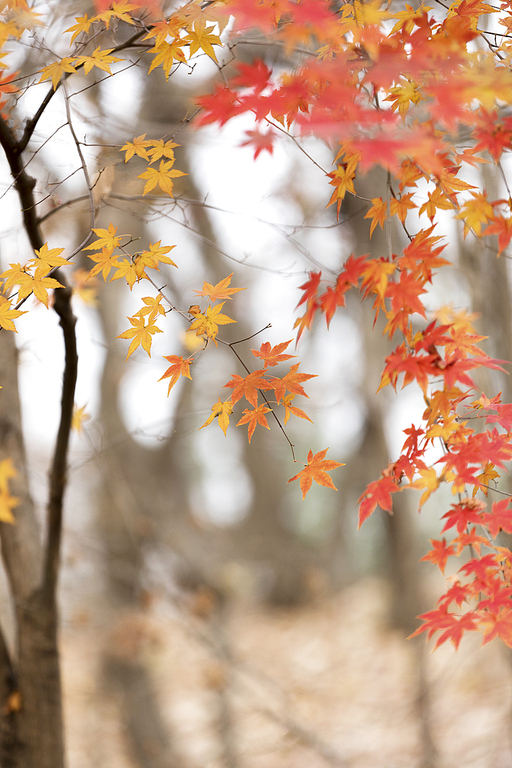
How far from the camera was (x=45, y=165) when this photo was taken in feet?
8.31

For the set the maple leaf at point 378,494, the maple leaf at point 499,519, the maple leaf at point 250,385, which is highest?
the maple leaf at point 250,385

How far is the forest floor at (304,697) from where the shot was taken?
330 centimetres

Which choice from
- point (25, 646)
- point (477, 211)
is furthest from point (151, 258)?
point (25, 646)

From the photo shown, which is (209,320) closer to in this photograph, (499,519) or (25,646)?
(499,519)

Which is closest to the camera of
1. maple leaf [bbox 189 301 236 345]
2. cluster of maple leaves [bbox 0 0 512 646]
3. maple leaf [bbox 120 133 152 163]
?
cluster of maple leaves [bbox 0 0 512 646]

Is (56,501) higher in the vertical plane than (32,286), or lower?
lower

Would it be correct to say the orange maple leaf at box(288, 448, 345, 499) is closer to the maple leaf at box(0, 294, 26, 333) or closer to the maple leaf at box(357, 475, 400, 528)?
the maple leaf at box(357, 475, 400, 528)

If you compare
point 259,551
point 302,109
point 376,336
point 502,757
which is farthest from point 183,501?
point 302,109

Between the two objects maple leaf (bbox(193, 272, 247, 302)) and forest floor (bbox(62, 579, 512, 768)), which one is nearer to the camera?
maple leaf (bbox(193, 272, 247, 302))

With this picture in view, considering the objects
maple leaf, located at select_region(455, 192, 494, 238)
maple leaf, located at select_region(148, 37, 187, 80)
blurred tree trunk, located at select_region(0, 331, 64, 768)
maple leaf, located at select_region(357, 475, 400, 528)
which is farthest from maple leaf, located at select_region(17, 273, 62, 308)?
maple leaf, located at select_region(455, 192, 494, 238)

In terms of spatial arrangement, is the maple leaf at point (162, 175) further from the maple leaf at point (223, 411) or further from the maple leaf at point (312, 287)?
the maple leaf at point (223, 411)

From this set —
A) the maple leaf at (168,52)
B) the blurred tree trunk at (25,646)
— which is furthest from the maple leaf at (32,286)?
the blurred tree trunk at (25,646)

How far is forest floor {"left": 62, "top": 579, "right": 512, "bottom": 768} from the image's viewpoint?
10.8 feet

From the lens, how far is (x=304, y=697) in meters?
4.60
